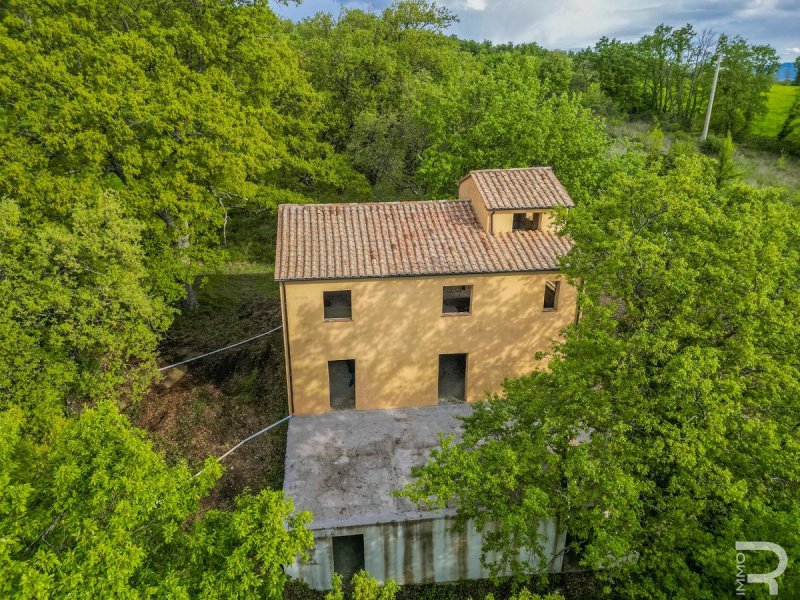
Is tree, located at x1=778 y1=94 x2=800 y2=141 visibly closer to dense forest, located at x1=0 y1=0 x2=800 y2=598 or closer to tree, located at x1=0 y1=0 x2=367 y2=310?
dense forest, located at x1=0 y1=0 x2=800 y2=598

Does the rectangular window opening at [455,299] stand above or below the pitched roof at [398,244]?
below

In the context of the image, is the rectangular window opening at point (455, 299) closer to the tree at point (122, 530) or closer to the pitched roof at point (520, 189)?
the pitched roof at point (520, 189)

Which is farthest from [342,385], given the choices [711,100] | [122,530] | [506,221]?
[711,100]

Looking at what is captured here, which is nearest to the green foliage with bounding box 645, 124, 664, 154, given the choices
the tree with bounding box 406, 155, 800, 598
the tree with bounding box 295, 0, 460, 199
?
the tree with bounding box 295, 0, 460, 199

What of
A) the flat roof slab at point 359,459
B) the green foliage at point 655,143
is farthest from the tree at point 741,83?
the flat roof slab at point 359,459

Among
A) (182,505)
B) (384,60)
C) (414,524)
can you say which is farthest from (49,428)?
(384,60)

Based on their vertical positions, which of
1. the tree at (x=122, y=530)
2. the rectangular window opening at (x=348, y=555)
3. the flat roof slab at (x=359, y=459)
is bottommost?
the rectangular window opening at (x=348, y=555)

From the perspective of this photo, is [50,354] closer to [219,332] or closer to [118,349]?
[118,349]

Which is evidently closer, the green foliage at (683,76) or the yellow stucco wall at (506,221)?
the yellow stucco wall at (506,221)
